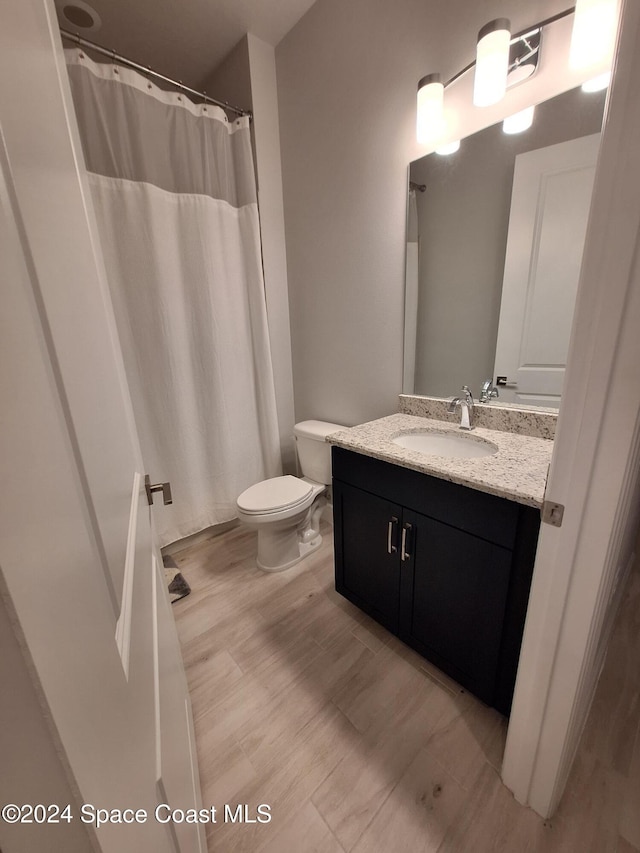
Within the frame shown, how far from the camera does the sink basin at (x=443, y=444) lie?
138 cm

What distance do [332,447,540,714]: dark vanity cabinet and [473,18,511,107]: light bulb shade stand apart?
1290 mm

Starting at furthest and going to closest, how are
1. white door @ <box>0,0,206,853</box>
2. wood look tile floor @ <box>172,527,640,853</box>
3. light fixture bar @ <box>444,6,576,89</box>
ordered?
1. light fixture bar @ <box>444,6,576,89</box>
2. wood look tile floor @ <box>172,527,640,853</box>
3. white door @ <box>0,0,206,853</box>

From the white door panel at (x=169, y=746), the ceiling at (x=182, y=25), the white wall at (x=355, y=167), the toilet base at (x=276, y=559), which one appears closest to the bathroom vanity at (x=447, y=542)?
the toilet base at (x=276, y=559)

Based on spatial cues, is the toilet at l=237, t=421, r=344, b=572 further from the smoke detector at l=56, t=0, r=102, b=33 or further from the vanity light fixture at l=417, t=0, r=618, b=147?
the smoke detector at l=56, t=0, r=102, b=33

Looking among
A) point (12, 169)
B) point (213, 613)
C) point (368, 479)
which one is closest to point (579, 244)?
point (368, 479)

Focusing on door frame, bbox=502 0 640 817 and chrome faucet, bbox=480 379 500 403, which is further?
chrome faucet, bbox=480 379 500 403

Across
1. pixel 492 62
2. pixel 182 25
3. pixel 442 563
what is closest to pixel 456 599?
pixel 442 563

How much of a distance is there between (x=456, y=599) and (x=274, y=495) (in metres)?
0.99

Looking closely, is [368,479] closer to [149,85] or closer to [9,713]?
[9,713]

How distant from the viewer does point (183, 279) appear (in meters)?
1.78

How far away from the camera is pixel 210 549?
2105mm

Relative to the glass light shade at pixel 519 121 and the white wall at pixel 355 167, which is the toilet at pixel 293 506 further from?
the glass light shade at pixel 519 121

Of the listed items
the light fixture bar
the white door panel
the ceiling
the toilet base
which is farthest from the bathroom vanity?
the ceiling

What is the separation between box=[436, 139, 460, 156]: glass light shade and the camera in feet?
4.44
